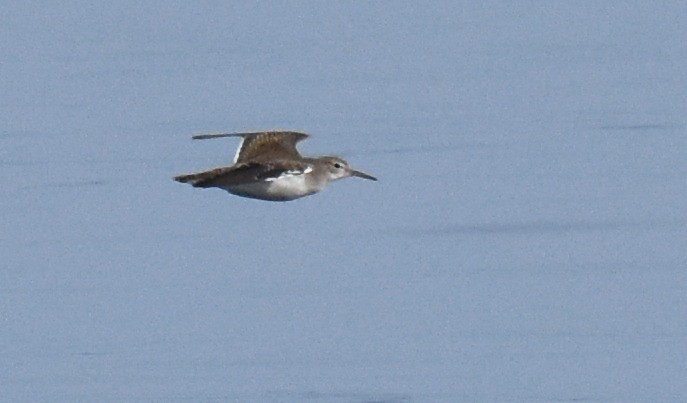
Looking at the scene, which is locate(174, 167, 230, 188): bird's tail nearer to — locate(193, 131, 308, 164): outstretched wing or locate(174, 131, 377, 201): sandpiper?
locate(174, 131, 377, 201): sandpiper

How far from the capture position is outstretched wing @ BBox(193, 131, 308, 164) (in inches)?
746

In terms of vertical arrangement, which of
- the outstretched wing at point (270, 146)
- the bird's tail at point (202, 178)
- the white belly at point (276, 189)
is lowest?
the bird's tail at point (202, 178)

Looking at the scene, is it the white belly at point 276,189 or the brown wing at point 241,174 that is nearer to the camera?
the brown wing at point 241,174

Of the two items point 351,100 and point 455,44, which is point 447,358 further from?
point 455,44

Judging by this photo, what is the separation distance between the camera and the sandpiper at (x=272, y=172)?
54.5ft

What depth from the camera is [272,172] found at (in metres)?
17.2

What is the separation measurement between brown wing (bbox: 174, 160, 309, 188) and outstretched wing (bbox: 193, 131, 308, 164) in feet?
4.07

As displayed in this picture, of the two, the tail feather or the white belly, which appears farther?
the white belly

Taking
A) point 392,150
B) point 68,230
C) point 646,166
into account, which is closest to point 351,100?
point 392,150

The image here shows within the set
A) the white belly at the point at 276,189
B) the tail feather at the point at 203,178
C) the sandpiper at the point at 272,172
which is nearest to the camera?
the tail feather at the point at 203,178

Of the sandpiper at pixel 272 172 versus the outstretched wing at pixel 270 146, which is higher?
the outstretched wing at pixel 270 146

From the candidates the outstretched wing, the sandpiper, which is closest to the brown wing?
the sandpiper

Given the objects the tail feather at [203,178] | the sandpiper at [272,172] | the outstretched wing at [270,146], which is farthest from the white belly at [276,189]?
the outstretched wing at [270,146]

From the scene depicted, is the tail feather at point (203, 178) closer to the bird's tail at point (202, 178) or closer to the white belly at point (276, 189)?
the bird's tail at point (202, 178)
